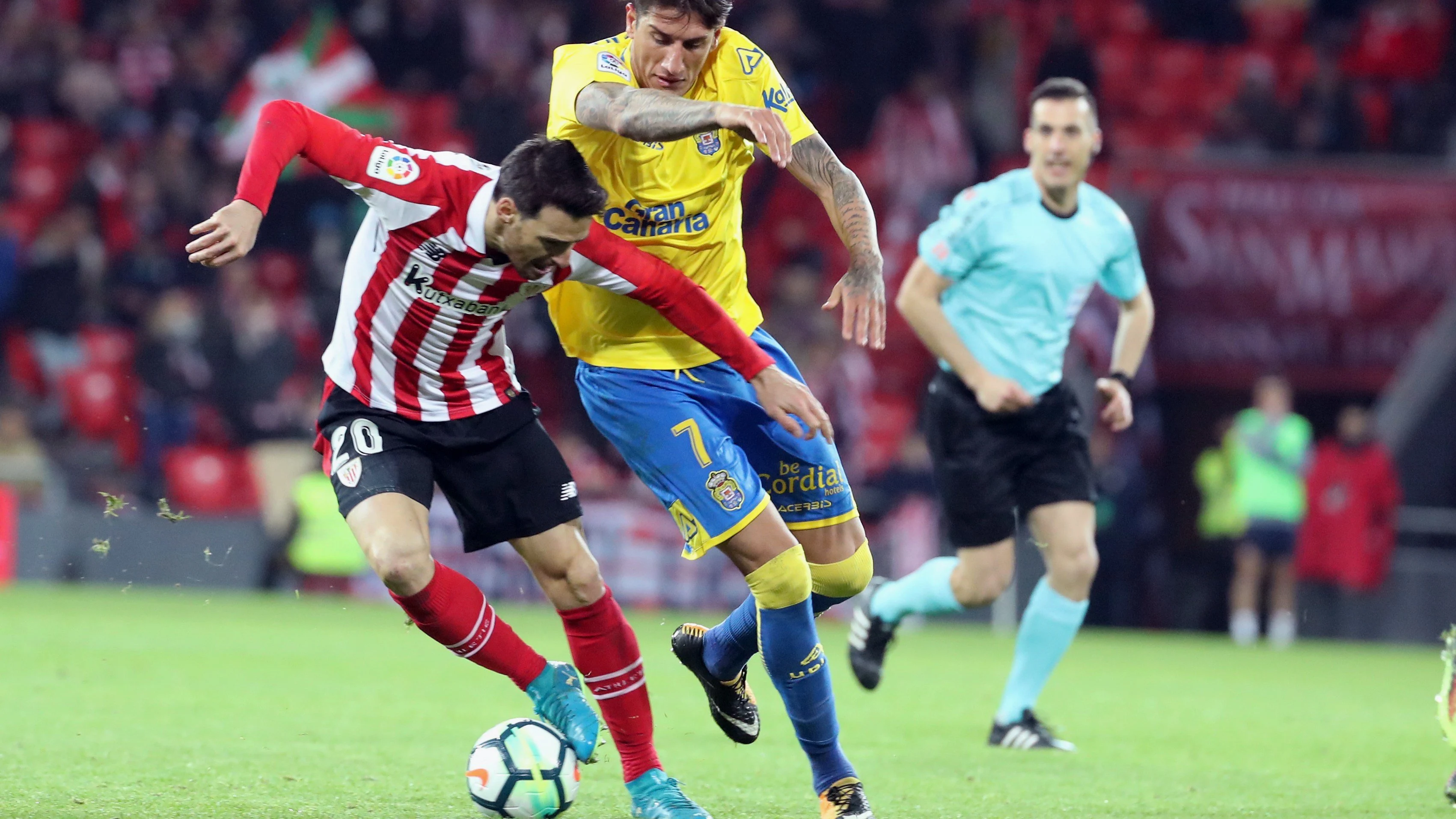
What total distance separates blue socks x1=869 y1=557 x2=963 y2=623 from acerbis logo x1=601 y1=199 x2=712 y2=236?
273cm

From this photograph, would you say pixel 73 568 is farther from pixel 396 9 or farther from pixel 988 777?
pixel 988 777

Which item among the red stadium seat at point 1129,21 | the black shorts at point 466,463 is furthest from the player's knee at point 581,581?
the red stadium seat at point 1129,21

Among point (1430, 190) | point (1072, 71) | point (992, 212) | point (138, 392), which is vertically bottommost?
point (138, 392)

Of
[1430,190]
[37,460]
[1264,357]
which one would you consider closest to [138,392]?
[37,460]

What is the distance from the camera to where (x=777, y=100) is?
5.31 metres

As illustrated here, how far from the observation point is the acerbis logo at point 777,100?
17.4 ft

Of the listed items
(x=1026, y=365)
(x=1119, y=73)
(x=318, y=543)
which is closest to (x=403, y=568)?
(x=1026, y=365)

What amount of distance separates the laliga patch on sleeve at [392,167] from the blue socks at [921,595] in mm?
3280

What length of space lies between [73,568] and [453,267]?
31.4 feet

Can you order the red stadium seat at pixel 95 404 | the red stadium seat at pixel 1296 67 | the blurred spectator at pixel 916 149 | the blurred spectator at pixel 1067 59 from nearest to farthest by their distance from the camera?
the red stadium seat at pixel 95 404 < the blurred spectator at pixel 1067 59 < the blurred spectator at pixel 916 149 < the red stadium seat at pixel 1296 67

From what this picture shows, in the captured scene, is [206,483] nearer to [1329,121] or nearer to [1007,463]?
[1007,463]

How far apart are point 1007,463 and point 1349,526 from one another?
292 inches

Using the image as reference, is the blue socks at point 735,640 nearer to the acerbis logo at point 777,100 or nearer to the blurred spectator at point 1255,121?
the acerbis logo at point 777,100

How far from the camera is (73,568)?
44.9ft
